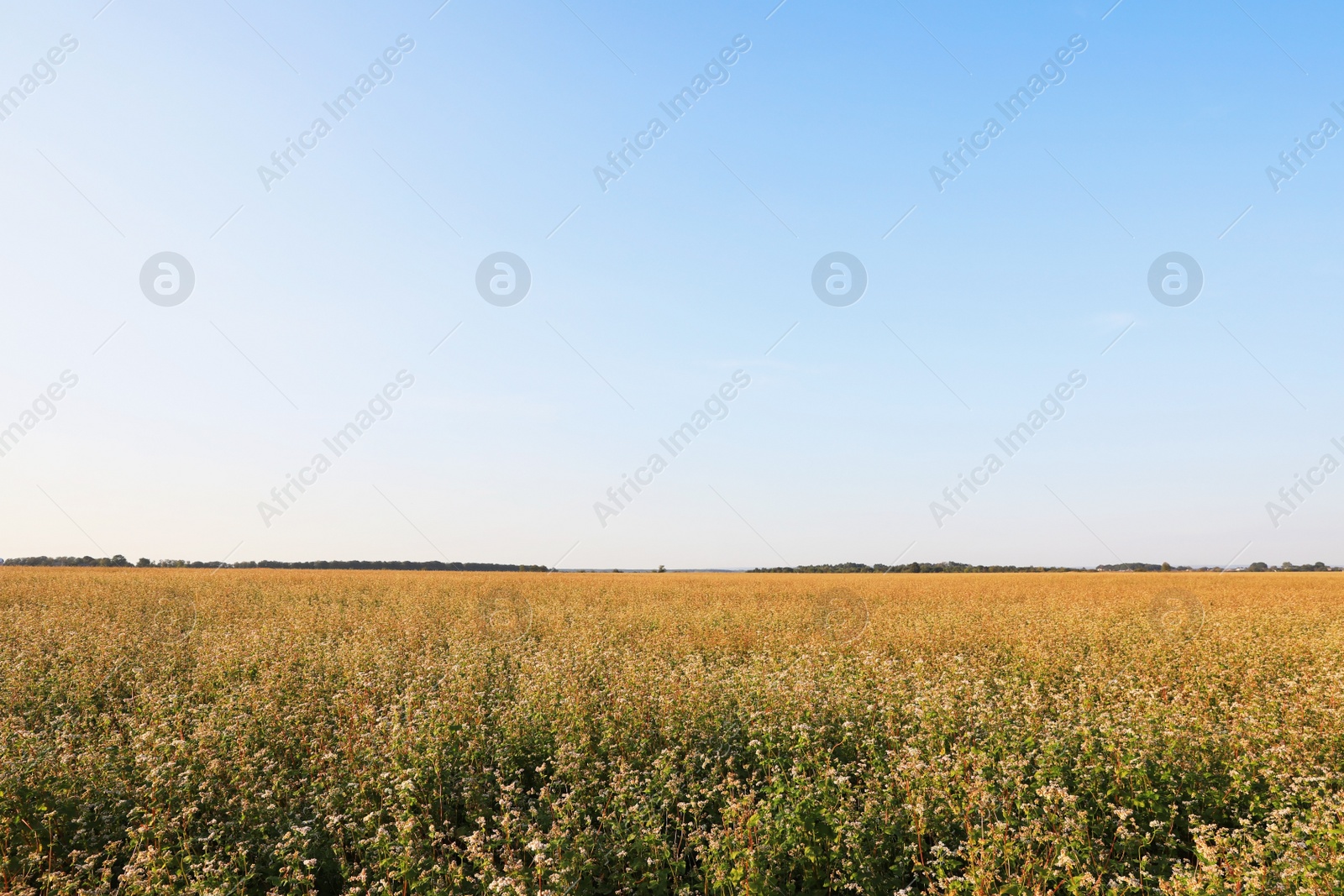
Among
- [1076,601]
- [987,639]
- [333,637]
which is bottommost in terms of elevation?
[1076,601]

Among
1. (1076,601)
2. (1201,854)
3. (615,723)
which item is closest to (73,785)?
(615,723)

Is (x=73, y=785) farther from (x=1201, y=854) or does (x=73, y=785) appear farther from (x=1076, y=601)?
(x=1076, y=601)

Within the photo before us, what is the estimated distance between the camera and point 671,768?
5.21 m

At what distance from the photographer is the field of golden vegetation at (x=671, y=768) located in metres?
4.14

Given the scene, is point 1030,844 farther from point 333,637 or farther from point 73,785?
point 333,637

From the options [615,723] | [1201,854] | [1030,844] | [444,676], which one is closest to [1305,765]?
[1201,854]

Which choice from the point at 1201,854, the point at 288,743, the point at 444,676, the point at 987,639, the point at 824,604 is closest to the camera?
the point at 1201,854

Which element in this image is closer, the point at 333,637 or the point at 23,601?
the point at 333,637

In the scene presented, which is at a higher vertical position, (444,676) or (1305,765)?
(444,676)

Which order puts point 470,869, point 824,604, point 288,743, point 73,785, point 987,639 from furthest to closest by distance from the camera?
point 824,604
point 987,639
point 288,743
point 73,785
point 470,869

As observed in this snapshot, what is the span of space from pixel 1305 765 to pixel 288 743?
9.37 m

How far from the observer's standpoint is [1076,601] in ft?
62.3

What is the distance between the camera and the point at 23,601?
19.0m

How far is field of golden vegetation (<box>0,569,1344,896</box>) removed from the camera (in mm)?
4141
